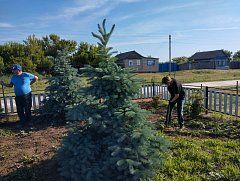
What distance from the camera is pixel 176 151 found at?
538 centimetres

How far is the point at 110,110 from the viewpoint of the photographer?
405 cm

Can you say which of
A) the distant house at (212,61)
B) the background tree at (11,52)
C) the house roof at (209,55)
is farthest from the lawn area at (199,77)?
the house roof at (209,55)

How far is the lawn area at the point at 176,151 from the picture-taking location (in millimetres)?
4473

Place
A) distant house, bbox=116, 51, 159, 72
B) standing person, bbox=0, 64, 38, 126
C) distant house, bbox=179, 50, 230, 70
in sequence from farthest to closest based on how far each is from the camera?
1. distant house, bbox=179, 50, 230, 70
2. distant house, bbox=116, 51, 159, 72
3. standing person, bbox=0, 64, 38, 126

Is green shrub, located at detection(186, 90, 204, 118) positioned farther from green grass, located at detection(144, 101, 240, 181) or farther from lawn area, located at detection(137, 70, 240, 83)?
lawn area, located at detection(137, 70, 240, 83)

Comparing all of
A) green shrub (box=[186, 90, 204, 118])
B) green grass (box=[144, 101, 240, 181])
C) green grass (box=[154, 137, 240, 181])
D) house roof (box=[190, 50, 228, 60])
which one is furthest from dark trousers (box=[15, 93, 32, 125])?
house roof (box=[190, 50, 228, 60])

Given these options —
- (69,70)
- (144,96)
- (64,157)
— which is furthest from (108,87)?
(144,96)

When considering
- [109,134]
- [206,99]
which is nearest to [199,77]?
[206,99]

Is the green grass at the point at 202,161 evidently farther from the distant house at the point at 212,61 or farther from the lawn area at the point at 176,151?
the distant house at the point at 212,61

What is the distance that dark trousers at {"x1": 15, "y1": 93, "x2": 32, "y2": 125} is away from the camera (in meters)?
8.25

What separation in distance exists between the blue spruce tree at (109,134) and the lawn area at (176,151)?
0.60 meters

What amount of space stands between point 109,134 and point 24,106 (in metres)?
5.15

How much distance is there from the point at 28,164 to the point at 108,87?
2235 mm

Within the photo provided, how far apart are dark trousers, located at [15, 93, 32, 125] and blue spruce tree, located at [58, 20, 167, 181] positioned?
4477 millimetres
